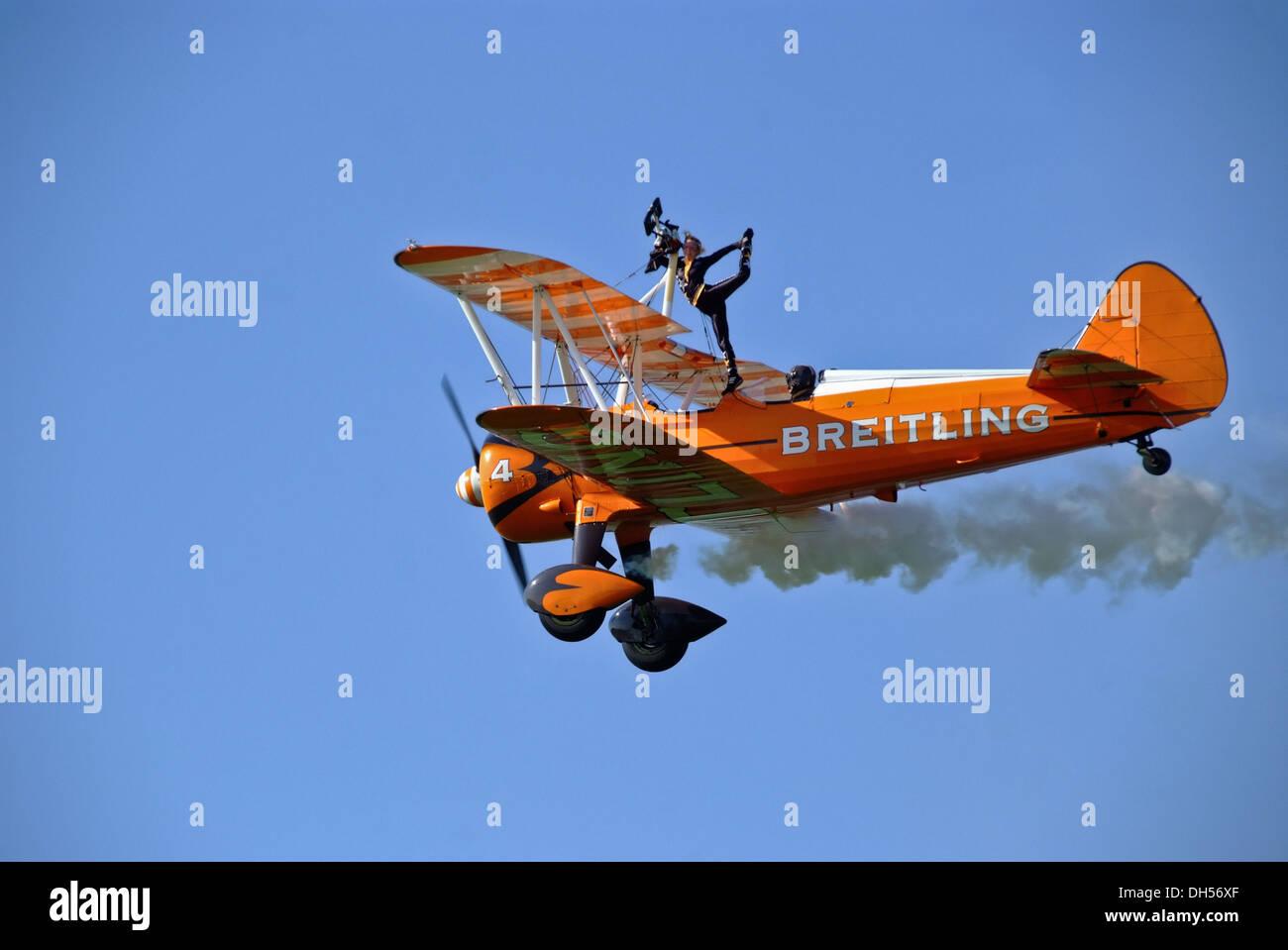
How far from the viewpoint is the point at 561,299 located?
19.7 meters

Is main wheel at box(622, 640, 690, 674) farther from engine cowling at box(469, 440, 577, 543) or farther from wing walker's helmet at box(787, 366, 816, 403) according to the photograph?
wing walker's helmet at box(787, 366, 816, 403)

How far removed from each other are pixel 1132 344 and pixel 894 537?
5327mm

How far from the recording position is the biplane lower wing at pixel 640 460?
60.2 feet

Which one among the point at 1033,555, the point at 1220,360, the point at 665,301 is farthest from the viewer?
the point at 1033,555

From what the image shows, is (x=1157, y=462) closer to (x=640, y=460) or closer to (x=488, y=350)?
(x=640, y=460)

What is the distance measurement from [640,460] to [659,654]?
3.10m

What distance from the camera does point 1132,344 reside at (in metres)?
17.9

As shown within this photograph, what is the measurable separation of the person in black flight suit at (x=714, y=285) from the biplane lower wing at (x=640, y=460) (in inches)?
36.7

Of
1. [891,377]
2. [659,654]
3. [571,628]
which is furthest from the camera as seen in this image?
[659,654]

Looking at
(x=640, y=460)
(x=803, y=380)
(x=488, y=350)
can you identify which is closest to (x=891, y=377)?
(x=803, y=380)

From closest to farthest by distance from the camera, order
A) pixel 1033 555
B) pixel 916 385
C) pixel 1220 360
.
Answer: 1. pixel 1220 360
2. pixel 916 385
3. pixel 1033 555

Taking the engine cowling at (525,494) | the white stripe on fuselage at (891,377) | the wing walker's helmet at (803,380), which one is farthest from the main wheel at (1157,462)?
the engine cowling at (525,494)
